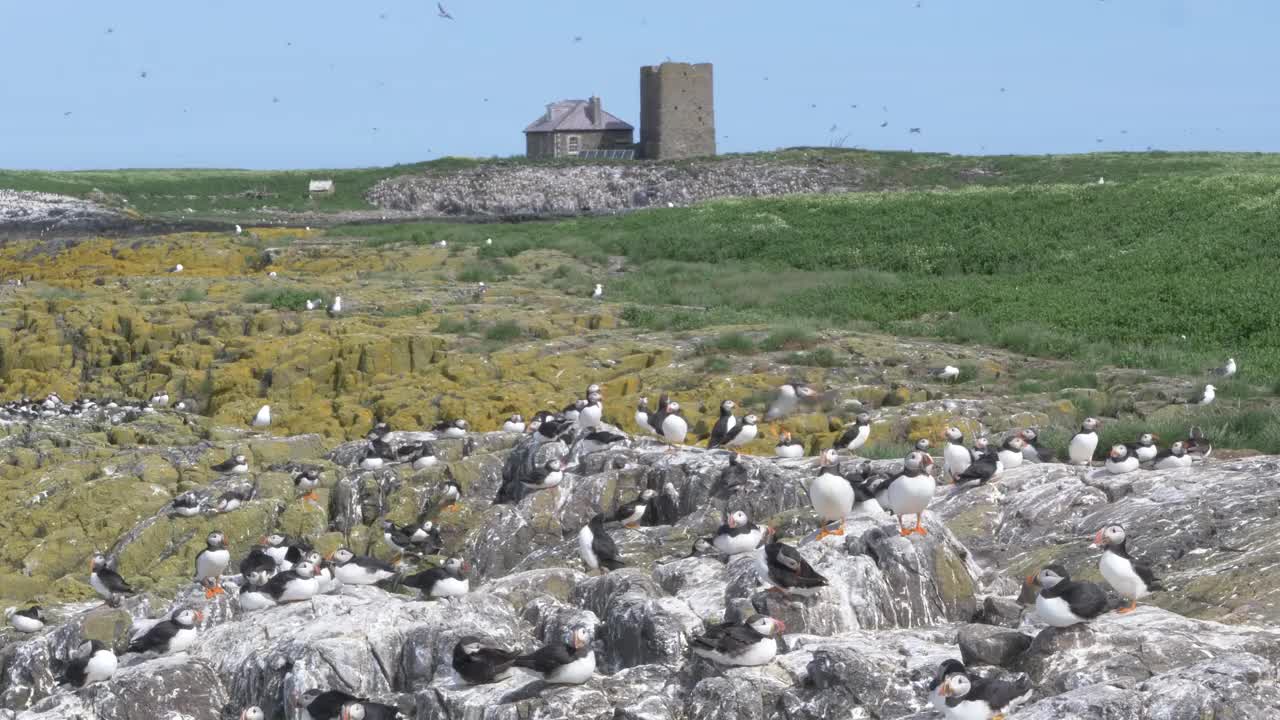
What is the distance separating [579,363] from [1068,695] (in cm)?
2281

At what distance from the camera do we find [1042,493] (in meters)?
19.1

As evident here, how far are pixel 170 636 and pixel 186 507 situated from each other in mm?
6739

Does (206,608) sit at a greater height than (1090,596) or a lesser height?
lesser

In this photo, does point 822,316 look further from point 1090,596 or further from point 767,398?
point 1090,596

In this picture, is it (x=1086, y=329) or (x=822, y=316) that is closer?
(x=1086, y=329)

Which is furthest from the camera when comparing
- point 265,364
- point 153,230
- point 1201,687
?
point 153,230

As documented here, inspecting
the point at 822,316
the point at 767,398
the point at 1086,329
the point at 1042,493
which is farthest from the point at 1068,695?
the point at 822,316

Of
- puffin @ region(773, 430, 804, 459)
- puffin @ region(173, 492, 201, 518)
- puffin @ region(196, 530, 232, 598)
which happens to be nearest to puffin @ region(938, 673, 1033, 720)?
puffin @ region(773, 430, 804, 459)

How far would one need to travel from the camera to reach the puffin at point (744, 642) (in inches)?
549

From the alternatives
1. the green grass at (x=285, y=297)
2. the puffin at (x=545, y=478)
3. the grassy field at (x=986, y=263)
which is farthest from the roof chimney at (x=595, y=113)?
the puffin at (x=545, y=478)

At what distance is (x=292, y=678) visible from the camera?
15469 millimetres

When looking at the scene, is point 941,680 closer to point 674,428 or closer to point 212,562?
point 212,562

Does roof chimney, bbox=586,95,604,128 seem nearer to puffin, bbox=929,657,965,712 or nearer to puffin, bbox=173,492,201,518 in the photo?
puffin, bbox=173,492,201,518

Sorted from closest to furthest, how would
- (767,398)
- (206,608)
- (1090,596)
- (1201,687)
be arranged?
(1201,687)
(1090,596)
(206,608)
(767,398)
